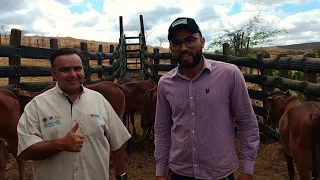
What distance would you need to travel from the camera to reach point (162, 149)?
269cm

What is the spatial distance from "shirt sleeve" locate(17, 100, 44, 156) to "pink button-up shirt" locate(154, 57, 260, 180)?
96 cm

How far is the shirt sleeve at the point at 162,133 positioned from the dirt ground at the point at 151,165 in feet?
10.9

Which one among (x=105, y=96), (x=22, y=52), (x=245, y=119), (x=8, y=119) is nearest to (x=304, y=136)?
(x=245, y=119)

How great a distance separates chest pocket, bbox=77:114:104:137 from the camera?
2.36 meters

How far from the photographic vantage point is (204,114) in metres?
2.37

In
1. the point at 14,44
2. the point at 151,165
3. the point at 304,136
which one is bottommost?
the point at 151,165

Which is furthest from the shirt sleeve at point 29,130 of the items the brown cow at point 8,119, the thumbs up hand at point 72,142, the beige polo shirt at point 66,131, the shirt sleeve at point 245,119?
the brown cow at point 8,119

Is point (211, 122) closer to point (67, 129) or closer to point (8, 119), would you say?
point (67, 129)

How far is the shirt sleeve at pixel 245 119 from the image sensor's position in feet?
7.83

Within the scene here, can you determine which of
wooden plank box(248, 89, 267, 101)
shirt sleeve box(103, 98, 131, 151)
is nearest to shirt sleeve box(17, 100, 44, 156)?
shirt sleeve box(103, 98, 131, 151)

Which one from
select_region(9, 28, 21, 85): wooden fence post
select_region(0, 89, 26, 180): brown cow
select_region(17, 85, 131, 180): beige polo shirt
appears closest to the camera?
select_region(17, 85, 131, 180): beige polo shirt

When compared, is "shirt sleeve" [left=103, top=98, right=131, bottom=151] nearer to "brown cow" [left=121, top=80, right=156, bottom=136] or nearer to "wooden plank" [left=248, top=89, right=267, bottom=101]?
"wooden plank" [left=248, top=89, right=267, bottom=101]

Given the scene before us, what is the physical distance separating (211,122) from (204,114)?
0.07 metres

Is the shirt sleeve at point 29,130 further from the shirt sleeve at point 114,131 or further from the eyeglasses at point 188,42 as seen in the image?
the eyeglasses at point 188,42
